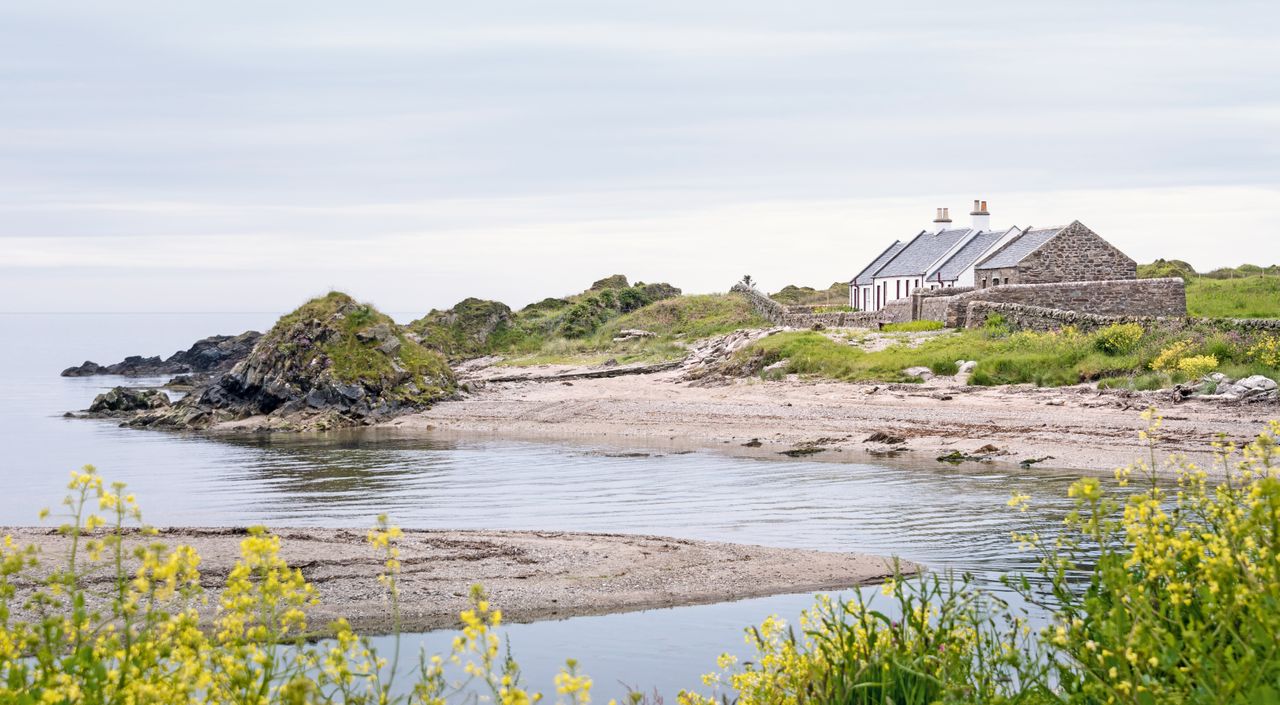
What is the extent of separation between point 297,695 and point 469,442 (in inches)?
1318

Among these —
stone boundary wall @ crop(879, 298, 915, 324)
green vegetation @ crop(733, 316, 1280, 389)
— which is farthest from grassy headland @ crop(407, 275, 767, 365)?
green vegetation @ crop(733, 316, 1280, 389)

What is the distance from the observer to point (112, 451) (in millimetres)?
39062

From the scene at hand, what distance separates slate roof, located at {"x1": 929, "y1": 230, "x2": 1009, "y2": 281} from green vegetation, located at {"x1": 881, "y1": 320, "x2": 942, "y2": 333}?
12.5m

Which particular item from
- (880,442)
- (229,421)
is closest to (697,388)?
(880,442)

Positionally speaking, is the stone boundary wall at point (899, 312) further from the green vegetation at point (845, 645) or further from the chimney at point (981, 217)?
the green vegetation at point (845, 645)

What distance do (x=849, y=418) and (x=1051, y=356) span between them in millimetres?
6626

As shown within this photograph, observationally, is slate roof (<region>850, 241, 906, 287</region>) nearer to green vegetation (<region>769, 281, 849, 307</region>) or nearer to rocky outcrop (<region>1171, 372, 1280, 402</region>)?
green vegetation (<region>769, 281, 849, 307</region>)

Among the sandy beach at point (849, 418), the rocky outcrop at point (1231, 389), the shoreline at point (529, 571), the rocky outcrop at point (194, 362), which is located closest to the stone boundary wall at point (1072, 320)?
the rocky outcrop at point (1231, 389)

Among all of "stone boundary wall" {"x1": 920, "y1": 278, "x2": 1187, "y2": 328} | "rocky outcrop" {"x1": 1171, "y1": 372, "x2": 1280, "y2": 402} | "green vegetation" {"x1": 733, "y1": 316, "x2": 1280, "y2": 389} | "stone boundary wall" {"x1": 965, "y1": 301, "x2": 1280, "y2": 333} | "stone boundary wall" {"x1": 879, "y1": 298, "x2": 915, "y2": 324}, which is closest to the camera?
"rocky outcrop" {"x1": 1171, "y1": 372, "x2": 1280, "y2": 402}

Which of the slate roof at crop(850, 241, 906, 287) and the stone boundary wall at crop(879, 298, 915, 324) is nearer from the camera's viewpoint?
the stone boundary wall at crop(879, 298, 915, 324)

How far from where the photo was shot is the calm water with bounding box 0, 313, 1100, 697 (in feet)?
45.2

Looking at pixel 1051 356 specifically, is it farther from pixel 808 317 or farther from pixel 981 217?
pixel 981 217

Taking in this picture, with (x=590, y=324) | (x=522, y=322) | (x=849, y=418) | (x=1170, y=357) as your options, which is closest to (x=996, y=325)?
(x=1170, y=357)

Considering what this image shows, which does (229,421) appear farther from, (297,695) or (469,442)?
(297,695)
